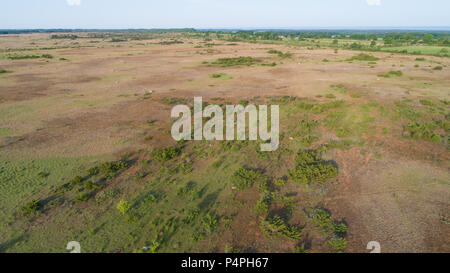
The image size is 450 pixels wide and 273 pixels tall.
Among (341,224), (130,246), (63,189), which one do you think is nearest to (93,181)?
(63,189)

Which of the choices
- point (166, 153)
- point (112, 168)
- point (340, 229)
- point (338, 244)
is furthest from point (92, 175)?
Result: point (340, 229)

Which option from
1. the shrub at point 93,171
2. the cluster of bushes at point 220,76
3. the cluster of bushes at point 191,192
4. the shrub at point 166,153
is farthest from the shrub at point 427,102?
the shrub at point 93,171

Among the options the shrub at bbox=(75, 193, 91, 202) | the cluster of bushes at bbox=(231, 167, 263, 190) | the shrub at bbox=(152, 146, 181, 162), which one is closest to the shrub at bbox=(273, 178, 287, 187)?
the cluster of bushes at bbox=(231, 167, 263, 190)

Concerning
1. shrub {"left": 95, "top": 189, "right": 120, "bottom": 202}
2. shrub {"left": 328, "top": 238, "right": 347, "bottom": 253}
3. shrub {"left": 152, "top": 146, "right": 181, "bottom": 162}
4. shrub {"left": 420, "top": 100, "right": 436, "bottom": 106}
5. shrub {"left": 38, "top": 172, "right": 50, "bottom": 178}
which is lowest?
shrub {"left": 328, "top": 238, "right": 347, "bottom": 253}

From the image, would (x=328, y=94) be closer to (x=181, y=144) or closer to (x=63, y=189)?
(x=181, y=144)

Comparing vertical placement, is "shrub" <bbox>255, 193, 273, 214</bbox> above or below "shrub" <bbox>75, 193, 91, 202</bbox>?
below

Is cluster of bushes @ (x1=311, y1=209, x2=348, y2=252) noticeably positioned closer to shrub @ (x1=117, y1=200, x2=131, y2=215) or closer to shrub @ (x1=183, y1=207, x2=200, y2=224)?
shrub @ (x1=183, y1=207, x2=200, y2=224)
